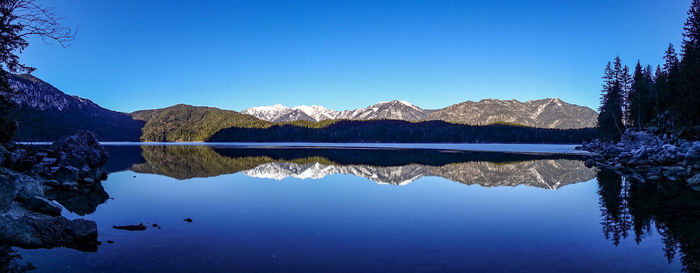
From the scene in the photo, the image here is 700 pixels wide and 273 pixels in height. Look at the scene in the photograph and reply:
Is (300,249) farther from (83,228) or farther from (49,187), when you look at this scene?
(49,187)

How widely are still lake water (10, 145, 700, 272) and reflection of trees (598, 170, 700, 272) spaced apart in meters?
0.06

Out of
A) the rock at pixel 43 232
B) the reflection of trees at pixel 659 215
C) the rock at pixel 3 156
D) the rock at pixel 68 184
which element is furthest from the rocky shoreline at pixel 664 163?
the rock at pixel 3 156

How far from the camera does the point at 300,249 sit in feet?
38.4

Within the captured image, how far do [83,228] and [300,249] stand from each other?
7.93 meters

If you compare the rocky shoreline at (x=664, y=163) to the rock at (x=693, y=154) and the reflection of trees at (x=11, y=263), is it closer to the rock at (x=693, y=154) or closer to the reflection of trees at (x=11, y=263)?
the rock at (x=693, y=154)

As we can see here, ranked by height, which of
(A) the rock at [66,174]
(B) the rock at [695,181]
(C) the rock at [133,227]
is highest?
(B) the rock at [695,181]

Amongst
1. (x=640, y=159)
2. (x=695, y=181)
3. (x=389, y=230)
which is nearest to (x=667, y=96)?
(x=640, y=159)

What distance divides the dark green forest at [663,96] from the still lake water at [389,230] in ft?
119

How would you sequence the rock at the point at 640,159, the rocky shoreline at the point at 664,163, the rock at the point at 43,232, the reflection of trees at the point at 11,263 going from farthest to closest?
the rock at the point at 640,159, the rocky shoreline at the point at 664,163, the rock at the point at 43,232, the reflection of trees at the point at 11,263

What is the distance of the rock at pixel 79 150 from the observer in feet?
115

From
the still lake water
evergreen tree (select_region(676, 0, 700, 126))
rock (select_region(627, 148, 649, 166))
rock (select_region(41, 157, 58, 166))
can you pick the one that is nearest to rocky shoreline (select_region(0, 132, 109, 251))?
the still lake water

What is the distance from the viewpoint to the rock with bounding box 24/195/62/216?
14148 millimetres

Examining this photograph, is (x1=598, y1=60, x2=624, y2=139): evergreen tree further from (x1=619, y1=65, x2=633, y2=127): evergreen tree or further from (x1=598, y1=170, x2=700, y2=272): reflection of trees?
(x1=598, y1=170, x2=700, y2=272): reflection of trees

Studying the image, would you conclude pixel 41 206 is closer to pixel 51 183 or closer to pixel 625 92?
pixel 51 183
